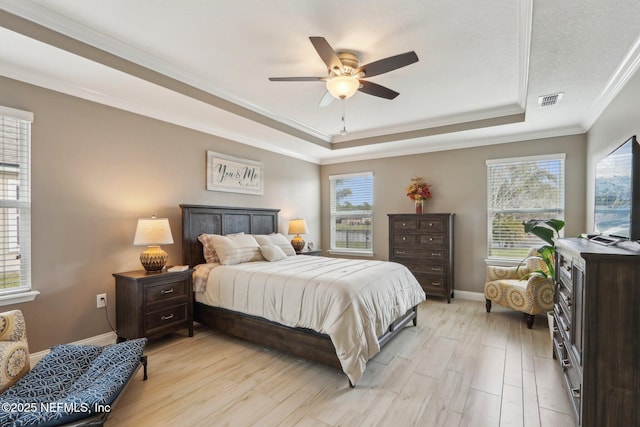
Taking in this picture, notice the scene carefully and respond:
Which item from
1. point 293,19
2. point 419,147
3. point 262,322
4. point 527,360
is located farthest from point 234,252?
point 419,147

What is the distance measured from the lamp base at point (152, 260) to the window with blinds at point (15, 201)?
86 cm

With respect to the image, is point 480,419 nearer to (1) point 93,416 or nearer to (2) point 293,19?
(1) point 93,416

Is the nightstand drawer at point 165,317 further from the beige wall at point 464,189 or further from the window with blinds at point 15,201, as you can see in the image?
the beige wall at point 464,189

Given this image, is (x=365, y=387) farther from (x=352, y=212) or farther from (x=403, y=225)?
(x=352, y=212)

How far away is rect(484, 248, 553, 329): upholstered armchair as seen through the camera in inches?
136

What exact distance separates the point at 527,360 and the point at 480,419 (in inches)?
45.2

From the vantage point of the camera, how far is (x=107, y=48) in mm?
2518

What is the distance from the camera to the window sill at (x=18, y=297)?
2.45 meters

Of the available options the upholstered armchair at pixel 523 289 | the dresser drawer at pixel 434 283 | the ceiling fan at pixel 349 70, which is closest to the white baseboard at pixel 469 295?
the dresser drawer at pixel 434 283

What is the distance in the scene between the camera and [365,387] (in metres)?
2.33

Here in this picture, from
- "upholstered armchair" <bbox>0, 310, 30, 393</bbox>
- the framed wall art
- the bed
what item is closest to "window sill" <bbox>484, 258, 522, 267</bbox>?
the bed

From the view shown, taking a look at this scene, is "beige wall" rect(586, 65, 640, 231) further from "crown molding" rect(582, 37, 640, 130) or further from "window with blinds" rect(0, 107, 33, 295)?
"window with blinds" rect(0, 107, 33, 295)

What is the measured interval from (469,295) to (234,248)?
370 centimetres

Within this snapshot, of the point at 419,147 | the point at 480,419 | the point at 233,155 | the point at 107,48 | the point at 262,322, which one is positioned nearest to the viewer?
the point at 480,419
